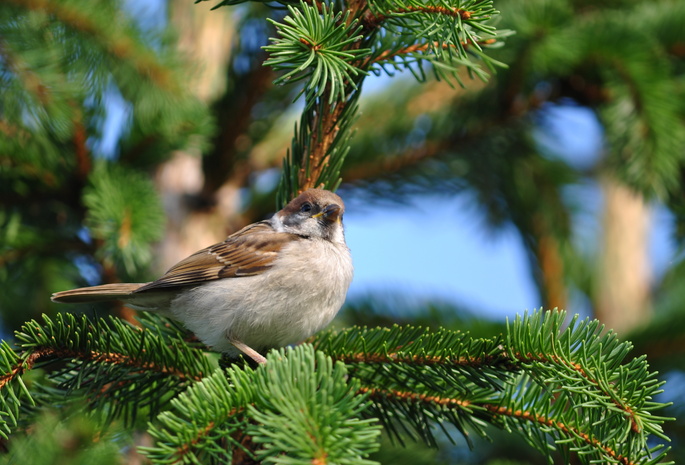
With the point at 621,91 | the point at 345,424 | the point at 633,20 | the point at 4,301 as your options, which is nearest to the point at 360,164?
the point at 621,91

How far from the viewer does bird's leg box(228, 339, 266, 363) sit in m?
2.50

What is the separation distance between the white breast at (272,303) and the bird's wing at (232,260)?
0.04m

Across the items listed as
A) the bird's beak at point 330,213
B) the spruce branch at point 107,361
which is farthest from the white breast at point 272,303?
the spruce branch at point 107,361

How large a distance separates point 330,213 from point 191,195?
1248mm

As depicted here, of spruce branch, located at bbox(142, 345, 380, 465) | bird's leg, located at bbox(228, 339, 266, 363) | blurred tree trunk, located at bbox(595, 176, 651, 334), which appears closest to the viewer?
spruce branch, located at bbox(142, 345, 380, 465)

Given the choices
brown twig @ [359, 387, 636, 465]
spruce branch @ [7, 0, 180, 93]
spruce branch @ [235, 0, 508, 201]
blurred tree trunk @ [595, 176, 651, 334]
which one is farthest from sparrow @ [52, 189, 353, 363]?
blurred tree trunk @ [595, 176, 651, 334]

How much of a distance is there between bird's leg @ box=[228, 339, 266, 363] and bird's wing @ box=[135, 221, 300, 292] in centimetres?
30

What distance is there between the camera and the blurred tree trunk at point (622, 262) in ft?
14.2

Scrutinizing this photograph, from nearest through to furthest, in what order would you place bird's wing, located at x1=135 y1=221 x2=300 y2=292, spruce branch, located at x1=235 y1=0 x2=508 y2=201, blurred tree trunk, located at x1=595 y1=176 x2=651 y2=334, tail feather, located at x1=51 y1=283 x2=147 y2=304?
1. spruce branch, located at x1=235 y1=0 x2=508 y2=201
2. tail feather, located at x1=51 y1=283 x2=147 y2=304
3. bird's wing, located at x1=135 y1=221 x2=300 y2=292
4. blurred tree trunk, located at x1=595 y1=176 x2=651 y2=334

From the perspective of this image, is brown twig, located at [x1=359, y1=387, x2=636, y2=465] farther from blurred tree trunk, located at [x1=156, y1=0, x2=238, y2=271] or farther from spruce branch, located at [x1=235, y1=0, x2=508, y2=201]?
blurred tree trunk, located at [x1=156, y1=0, x2=238, y2=271]

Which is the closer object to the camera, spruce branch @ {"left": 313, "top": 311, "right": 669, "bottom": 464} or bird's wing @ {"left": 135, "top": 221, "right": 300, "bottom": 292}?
spruce branch @ {"left": 313, "top": 311, "right": 669, "bottom": 464}

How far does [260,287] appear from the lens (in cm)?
271

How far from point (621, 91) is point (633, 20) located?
0.45m

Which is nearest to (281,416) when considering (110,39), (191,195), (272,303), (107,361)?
(107,361)
